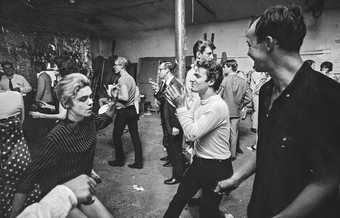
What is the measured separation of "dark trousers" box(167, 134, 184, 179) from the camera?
447 centimetres

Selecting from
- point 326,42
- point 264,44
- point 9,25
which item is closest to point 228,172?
point 264,44

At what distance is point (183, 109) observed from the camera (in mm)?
2475

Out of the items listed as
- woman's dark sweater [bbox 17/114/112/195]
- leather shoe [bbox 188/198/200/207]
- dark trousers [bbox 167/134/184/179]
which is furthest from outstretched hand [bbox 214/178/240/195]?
dark trousers [bbox 167/134/184/179]

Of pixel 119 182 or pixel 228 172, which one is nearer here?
pixel 228 172

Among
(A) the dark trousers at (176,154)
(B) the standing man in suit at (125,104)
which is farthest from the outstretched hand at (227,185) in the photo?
(B) the standing man in suit at (125,104)

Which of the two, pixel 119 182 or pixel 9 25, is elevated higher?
pixel 9 25

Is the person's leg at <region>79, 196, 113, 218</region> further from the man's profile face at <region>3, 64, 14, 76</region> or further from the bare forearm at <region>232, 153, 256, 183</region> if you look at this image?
the man's profile face at <region>3, 64, 14, 76</region>

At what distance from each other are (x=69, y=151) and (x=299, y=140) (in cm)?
179

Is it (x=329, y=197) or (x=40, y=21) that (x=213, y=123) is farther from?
(x=40, y=21)

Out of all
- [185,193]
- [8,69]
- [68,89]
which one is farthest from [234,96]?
[8,69]

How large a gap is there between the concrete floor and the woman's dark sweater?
64.8 inches

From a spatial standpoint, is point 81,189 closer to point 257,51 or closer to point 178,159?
point 257,51

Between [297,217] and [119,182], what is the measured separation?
3.87 m

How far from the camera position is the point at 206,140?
102 inches
